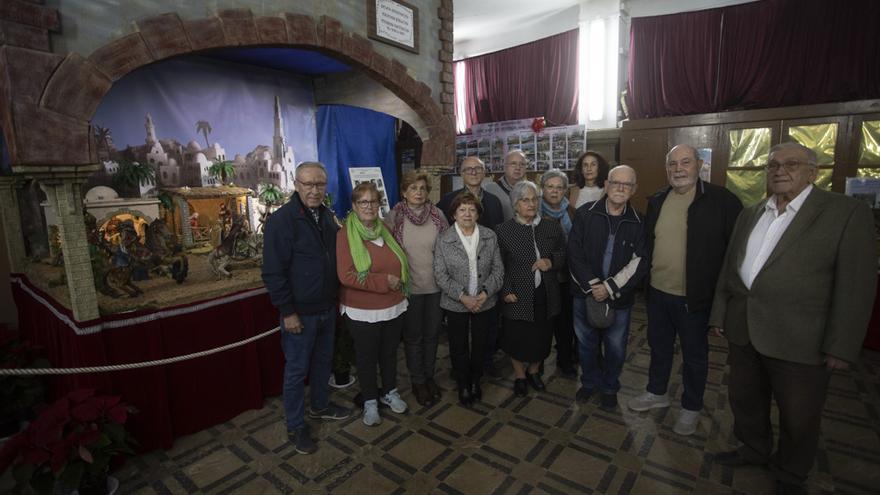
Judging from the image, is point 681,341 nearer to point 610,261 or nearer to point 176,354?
point 610,261

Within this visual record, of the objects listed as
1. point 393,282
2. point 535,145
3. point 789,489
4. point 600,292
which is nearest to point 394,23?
point 393,282

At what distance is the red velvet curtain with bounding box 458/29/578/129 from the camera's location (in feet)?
20.7

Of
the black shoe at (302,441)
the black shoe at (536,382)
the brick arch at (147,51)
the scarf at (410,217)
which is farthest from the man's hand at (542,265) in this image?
the brick arch at (147,51)

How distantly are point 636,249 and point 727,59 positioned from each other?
4.21 m

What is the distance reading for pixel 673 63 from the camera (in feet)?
17.8

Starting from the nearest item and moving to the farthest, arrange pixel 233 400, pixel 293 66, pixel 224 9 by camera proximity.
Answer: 1. pixel 224 9
2. pixel 233 400
3. pixel 293 66

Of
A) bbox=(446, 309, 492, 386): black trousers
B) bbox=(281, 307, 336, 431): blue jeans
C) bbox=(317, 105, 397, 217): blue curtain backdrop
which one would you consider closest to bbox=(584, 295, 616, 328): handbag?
bbox=(446, 309, 492, 386): black trousers

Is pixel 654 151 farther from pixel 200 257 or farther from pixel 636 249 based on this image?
pixel 200 257

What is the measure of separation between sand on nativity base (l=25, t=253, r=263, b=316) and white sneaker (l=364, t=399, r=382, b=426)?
1.16 meters

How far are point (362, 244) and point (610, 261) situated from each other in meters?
1.56

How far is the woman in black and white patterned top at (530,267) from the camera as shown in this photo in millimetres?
2703

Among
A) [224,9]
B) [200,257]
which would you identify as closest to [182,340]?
[200,257]

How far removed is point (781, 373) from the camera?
1.90 meters

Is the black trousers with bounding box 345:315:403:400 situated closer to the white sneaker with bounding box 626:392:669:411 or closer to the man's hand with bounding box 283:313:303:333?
the man's hand with bounding box 283:313:303:333
